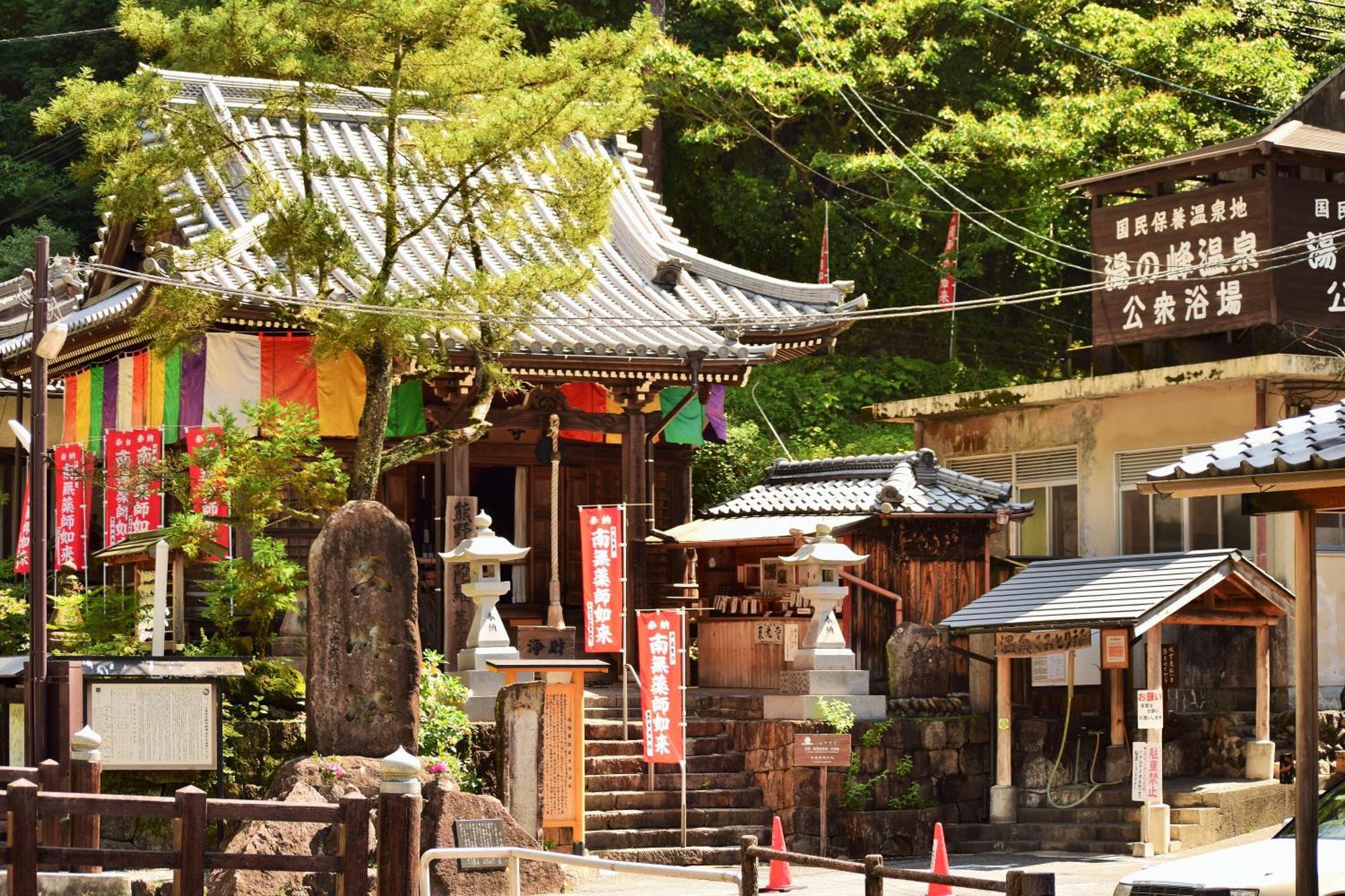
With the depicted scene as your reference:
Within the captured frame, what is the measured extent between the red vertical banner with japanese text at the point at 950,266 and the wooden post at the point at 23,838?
23046 mm

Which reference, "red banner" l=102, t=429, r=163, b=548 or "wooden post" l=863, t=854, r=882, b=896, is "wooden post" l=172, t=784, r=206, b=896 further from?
"red banner" l=102, t=429, r=163, b=548

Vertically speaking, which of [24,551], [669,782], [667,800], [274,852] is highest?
[24,551]

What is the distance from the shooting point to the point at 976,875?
17656mm

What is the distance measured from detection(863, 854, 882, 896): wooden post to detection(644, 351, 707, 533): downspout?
1348 cm

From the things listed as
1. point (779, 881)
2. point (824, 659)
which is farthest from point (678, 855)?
point (824, 659)

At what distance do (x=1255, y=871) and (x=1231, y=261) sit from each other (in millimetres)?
12934

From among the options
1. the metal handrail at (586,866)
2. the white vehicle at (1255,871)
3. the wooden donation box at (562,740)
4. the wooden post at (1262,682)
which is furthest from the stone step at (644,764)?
the white vehicle at (1255,871)

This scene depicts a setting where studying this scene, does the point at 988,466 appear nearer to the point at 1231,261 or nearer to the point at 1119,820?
the point at 1231,261

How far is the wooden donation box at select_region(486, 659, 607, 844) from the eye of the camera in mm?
19406

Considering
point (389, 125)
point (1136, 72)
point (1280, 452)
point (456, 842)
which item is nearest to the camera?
point (1280, 452)

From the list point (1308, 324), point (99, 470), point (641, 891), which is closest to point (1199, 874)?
point (641, 891)

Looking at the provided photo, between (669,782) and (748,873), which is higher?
(748,873)

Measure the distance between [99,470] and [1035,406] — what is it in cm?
1349

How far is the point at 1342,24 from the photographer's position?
36.4 m
